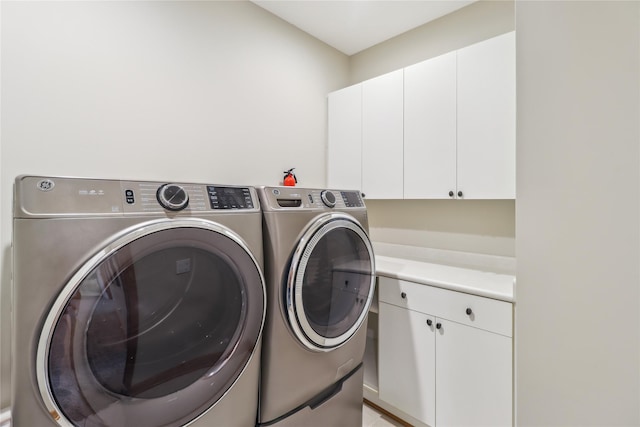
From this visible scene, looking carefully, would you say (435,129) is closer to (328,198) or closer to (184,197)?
(328,198)

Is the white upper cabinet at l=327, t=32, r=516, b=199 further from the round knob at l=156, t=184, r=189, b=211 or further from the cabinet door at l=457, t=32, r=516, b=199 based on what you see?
the round knob at l=156, t=184, r=189, b=211

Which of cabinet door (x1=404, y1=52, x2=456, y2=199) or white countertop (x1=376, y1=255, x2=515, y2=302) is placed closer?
white countertop (x1=376, y1=255, x2=515, y2=302)

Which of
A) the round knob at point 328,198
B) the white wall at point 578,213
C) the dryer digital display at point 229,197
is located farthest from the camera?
the round knob at point 328,198

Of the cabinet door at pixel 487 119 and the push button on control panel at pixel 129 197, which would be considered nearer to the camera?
the push button on control panel at pixel 129 197

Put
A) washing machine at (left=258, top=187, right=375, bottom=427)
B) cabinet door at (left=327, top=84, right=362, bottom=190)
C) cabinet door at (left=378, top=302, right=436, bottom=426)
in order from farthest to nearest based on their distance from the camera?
cabinet door at (left=327, top=84, right=362, bottom=190), cabinet door at (left=378, top=302, right=436, bottom=426), washing machine at (left=258, top=187, right=375, bottom=427)

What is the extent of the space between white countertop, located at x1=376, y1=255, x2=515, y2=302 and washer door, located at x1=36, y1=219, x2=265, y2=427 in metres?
1.00

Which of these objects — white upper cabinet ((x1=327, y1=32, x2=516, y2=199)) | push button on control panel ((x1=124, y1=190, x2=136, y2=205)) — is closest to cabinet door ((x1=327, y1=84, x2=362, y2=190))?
white upper cabinet ((x1=327, y1=32, x2=516, y2=199))

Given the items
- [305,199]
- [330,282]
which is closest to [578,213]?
[305,199]

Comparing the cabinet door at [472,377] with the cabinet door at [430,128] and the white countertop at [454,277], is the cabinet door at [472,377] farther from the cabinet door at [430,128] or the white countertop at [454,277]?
the cabinet door at [430,128]

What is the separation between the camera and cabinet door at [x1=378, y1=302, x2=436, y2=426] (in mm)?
1608

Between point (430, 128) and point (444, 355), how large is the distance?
1416 mm

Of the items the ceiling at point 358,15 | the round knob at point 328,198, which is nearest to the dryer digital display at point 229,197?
the round knob at point 328,198

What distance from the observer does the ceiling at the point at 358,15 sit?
2.06 metres

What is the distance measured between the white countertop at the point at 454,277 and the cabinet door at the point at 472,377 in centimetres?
19
